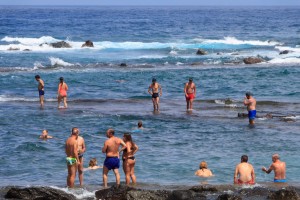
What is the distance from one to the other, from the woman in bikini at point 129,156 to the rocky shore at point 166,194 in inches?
55.4

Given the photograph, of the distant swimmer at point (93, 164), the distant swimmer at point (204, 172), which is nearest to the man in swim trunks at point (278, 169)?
the distant swimmer at point (204, 172)

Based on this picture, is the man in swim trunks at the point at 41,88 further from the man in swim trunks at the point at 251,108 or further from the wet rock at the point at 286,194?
the wet rock at the point at 286,194

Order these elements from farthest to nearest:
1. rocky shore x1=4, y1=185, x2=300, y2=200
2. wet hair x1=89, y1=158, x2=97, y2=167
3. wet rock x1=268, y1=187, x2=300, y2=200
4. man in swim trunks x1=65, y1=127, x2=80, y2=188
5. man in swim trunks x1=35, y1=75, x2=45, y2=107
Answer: man in swim trunks x1=35, y1=75, x2=45, y2=107
wet hair x1=89, y1=158, x2=97, y2=167
man in swim trunks x1=65, y1=127, x2=80, y2=188
rocky shore x1=4, y1=185, x2=300, y2=200
wet rock x1=268, y1=187, x2=300, y2=200

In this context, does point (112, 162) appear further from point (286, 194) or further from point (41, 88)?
point (41, 88)

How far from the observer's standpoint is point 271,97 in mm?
31203

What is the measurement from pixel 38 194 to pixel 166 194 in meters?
2.80

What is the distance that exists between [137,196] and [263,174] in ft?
16.8

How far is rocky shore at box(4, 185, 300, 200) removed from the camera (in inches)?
559

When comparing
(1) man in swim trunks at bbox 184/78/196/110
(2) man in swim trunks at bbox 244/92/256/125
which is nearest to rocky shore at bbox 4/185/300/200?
(2) man in swim trunks at bbox 244/92/256/125

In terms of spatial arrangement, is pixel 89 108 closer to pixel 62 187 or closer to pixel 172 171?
pixel 172 171

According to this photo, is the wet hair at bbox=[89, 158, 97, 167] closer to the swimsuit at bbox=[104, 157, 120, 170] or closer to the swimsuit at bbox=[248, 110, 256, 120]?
the swimsuit at bbox=[104, 157, 120, 170]

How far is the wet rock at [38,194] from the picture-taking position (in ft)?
46.7

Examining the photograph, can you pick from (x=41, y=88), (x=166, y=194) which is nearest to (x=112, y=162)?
(x=166, y=194)

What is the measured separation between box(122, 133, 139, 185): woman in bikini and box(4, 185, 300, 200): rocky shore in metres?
1.41
